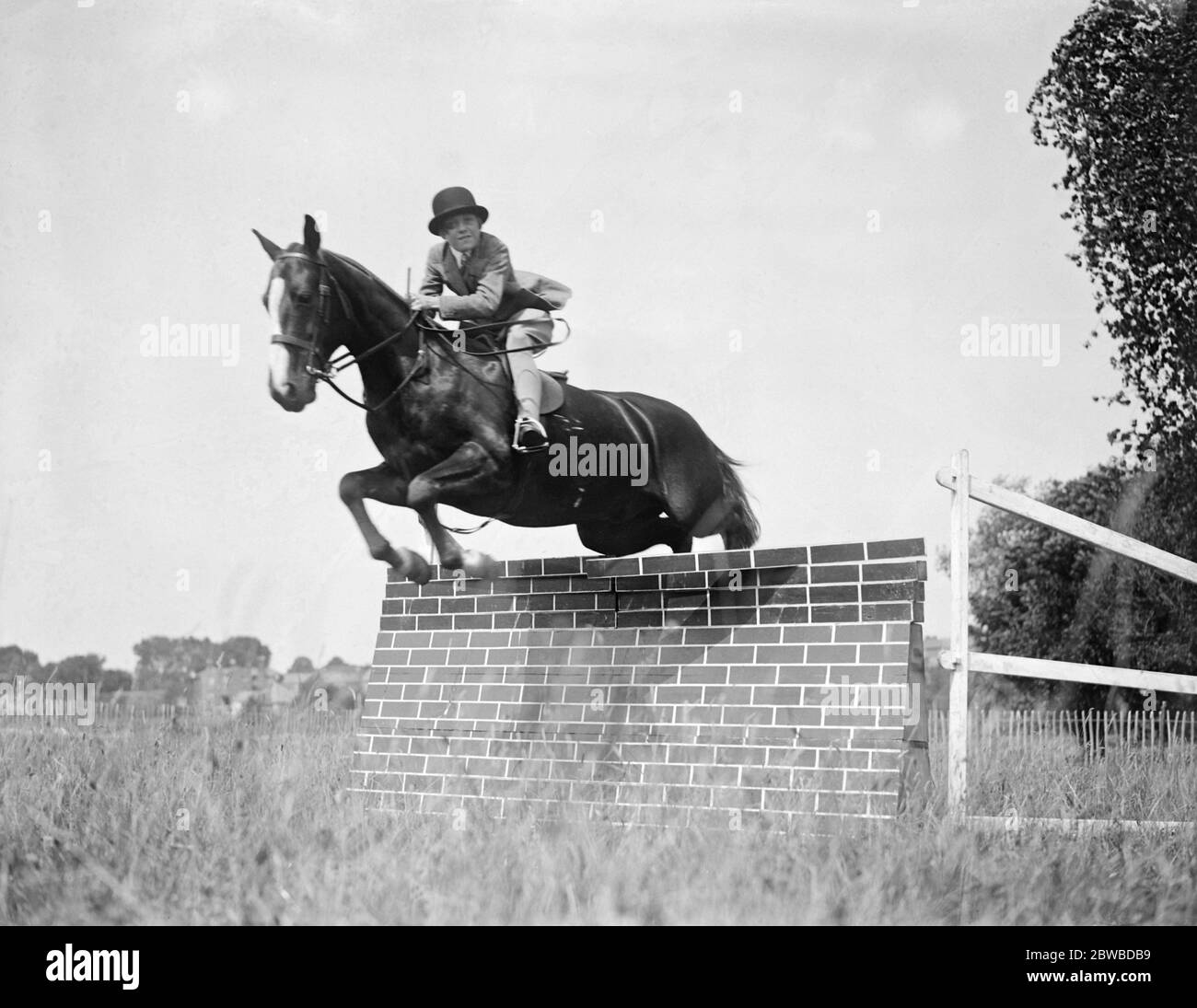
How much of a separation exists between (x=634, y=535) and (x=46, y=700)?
4675 mm

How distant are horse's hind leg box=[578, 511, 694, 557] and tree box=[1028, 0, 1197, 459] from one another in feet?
29.5

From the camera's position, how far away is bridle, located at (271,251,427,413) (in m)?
5.43

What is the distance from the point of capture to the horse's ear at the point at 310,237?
18.3 feet

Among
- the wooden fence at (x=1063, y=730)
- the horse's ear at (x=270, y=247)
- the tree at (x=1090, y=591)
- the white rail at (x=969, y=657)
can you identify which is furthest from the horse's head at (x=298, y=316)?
the tree at (x=1090, y=591)

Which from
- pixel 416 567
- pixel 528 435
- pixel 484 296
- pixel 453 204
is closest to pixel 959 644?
pixel 528 435

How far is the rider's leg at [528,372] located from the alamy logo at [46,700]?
3796 mm

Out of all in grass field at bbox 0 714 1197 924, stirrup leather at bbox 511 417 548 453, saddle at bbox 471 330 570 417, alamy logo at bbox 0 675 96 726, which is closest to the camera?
grass field at bbox 0 714 1197 924

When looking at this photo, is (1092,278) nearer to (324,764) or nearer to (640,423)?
(640,423)

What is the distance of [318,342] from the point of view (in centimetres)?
561

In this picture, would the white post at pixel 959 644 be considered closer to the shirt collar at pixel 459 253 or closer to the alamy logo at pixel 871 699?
the alamy logo at pixel 871 699
